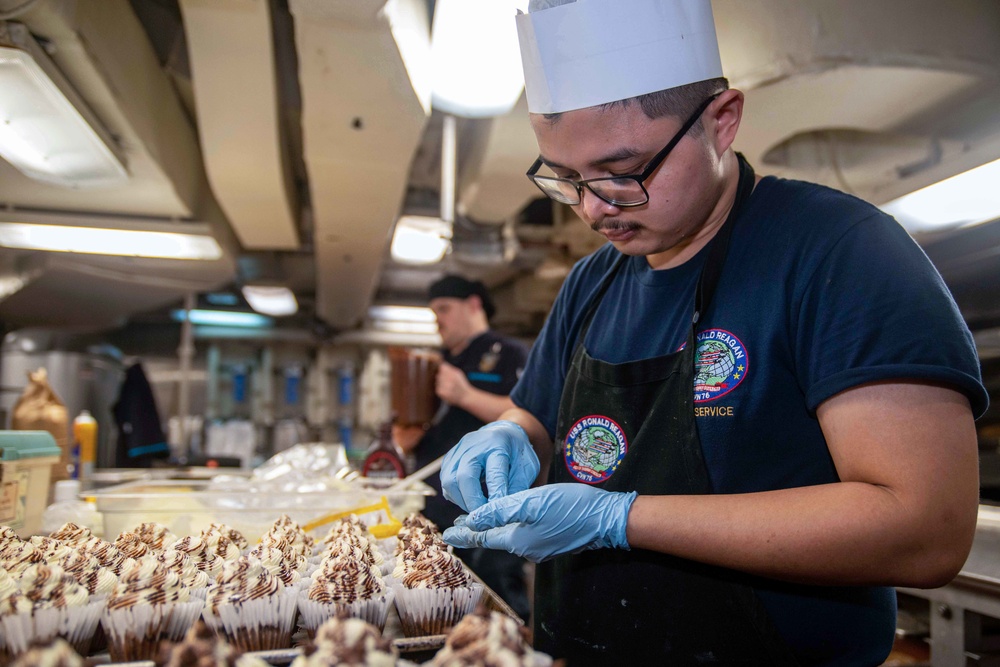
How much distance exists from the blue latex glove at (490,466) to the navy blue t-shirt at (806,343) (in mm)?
373

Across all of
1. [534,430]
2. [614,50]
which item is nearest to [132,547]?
[534,430]

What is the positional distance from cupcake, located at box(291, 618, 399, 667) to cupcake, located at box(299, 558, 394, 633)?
13.0 inches

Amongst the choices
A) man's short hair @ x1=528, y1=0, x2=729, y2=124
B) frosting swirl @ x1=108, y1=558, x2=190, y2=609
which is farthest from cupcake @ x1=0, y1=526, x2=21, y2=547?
man's short hair @ x1=528, y1=0, x2=729, y2=124

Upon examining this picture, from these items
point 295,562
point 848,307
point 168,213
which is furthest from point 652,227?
point 168,213

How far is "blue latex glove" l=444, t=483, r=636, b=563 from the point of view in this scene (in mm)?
1167

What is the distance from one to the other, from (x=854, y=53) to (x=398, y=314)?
7005 millimetres

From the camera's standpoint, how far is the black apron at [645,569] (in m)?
1.19

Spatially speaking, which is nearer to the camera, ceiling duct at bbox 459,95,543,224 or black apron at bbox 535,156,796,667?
black apron at bbox 535,156,796,667

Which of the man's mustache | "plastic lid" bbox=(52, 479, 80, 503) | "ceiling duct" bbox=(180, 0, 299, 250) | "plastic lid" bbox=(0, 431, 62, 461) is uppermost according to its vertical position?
"ceiling duct" bbox=(180, 0, 299, 250)

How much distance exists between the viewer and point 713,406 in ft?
4.18

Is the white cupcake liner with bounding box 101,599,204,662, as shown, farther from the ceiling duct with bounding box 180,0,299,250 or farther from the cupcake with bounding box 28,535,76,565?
the ceiling duct with bounding box 180,0,299,250

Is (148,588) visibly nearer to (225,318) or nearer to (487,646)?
(487,646)

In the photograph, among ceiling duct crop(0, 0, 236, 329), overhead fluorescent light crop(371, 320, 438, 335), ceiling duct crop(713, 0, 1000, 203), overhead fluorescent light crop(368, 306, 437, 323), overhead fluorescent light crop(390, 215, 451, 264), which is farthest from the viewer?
overhead fluorescent light crop(371, 320, 438, 335)

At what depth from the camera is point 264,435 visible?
9203 millimetres
